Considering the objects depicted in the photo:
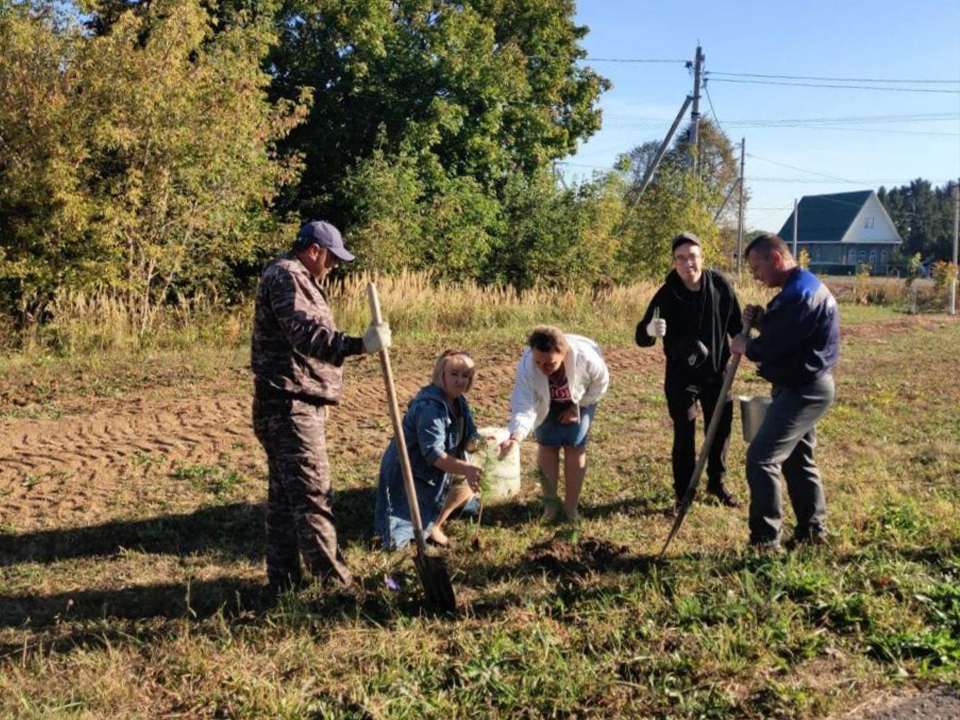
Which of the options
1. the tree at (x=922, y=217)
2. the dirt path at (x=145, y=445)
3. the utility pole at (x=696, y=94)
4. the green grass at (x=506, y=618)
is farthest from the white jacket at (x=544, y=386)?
the tree at (x=922, y=217)

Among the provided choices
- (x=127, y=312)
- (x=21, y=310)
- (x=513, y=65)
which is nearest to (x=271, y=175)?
(x=127, y=312)

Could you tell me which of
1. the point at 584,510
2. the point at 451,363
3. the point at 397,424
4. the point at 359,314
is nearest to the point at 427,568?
the point at 397,424

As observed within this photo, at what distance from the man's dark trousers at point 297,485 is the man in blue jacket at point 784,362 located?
2.28 m

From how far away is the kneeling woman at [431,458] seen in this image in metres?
5.22

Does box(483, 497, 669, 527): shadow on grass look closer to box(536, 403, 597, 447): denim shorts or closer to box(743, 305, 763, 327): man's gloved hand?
box(536, 403, 597, 447): denim shorts

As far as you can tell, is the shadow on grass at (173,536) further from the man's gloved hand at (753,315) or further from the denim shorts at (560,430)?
the man's gloved hand at (753,315)

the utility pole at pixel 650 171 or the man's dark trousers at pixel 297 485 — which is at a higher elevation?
the utility pole at pixel 650 171

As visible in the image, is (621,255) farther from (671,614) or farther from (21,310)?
(671,614)

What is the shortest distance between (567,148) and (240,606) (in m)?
22.1

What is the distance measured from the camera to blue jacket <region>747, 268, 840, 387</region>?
4.66 meters

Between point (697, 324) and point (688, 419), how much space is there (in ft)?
2.13

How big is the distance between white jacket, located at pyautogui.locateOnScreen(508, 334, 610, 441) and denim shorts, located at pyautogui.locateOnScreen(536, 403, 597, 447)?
91 mm

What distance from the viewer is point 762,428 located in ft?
15.9

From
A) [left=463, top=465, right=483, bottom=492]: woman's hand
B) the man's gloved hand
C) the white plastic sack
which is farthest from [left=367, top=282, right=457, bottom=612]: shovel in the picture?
the man's gloved hand
